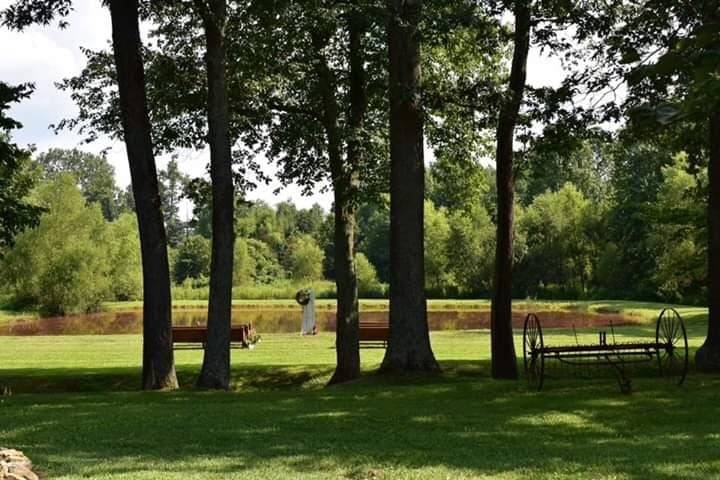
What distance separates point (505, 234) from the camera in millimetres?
14062

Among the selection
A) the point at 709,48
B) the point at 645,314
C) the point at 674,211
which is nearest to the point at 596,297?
the point at 645,314

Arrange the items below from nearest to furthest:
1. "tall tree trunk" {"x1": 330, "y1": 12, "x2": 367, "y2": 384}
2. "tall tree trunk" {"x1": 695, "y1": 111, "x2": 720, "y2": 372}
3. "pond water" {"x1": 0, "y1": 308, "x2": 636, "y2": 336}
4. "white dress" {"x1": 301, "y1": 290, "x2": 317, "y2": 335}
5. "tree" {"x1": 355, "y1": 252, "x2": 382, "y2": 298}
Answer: "tall tree trunk" {"x1": 695, "y1": 111, "x2": 720, "y2": 372}
"tall tree trunk" {"x1": 330, "y1": 12, "x2": 367, "y2": 384}
"white dress" {"x1": 301, "y1": 290, "x2": 317, "y2": 335}
"pond water" {"x1": 0, "y1": 308, "x2": 636, "y2": 336}
"tree" {"x1": 355, "y1": 252, "x2": 382, "y2": 298}

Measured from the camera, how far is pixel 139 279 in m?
59.2

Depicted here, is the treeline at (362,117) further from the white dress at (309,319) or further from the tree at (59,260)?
the tree at (59,260)

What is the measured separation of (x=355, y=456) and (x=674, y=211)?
1834cm

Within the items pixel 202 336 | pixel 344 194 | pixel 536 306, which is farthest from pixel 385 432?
pixel 536 306

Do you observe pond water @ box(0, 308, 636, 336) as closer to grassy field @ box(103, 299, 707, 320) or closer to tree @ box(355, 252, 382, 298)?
grassy field @ box(103, 299, 707, 320)

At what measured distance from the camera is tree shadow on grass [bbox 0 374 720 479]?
21.0 feet

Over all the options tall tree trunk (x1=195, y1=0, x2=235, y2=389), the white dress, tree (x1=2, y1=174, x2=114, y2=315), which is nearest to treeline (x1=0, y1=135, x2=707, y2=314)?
tree (x1=2, y1=174, x2=114, y2=315)

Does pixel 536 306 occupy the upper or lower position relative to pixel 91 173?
lower

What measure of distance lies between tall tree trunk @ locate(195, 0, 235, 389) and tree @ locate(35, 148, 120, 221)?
129 m

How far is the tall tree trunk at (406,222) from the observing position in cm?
1269

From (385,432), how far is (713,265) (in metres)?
8.15

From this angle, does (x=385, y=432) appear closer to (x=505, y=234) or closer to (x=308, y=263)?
(x=505, y=234)
